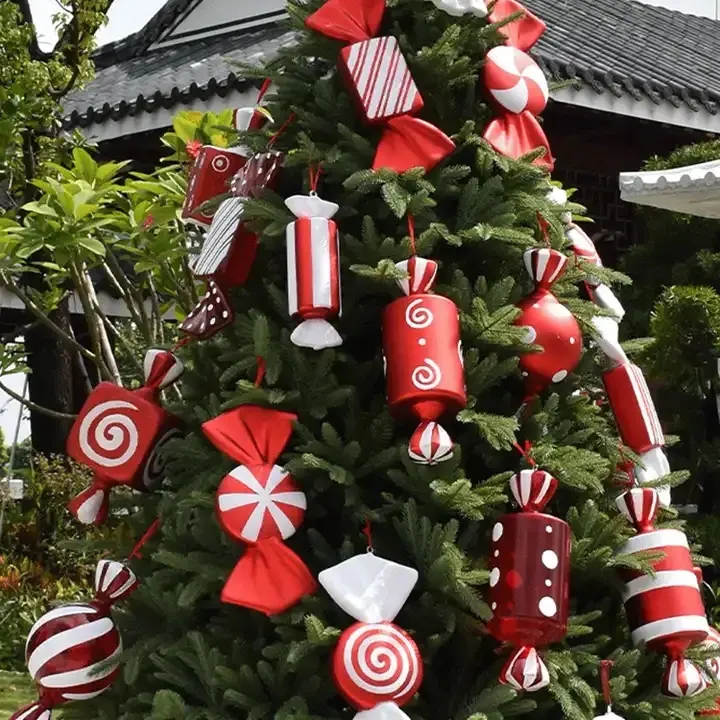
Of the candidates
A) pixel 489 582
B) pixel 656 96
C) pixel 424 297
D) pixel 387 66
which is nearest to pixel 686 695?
pixel 489 582

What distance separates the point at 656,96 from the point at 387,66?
5.63 m

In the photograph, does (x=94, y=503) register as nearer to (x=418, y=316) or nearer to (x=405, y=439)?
(x=405, y=439)

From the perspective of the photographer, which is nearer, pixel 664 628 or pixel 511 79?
pixel 664 628

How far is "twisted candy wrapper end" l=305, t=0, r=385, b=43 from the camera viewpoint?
2.27 metres

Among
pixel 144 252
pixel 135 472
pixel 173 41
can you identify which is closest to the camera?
pixel 135 472

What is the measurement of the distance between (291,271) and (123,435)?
55 cm

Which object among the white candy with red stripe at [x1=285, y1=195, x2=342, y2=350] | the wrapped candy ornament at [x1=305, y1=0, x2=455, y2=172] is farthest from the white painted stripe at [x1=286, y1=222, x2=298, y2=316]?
the wrapped candy ornament at [x1=305, y1=0, x2=455, y2=172]

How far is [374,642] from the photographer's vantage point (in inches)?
75.6

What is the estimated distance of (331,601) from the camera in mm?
2062

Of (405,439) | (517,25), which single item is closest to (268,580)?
(405,439)

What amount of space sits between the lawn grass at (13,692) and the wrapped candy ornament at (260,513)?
3762mm

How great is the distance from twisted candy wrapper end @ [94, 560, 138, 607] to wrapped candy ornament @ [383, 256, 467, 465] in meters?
0.67

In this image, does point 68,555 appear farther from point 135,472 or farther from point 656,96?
point 135,472

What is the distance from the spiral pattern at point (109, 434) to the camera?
7.80 feet
